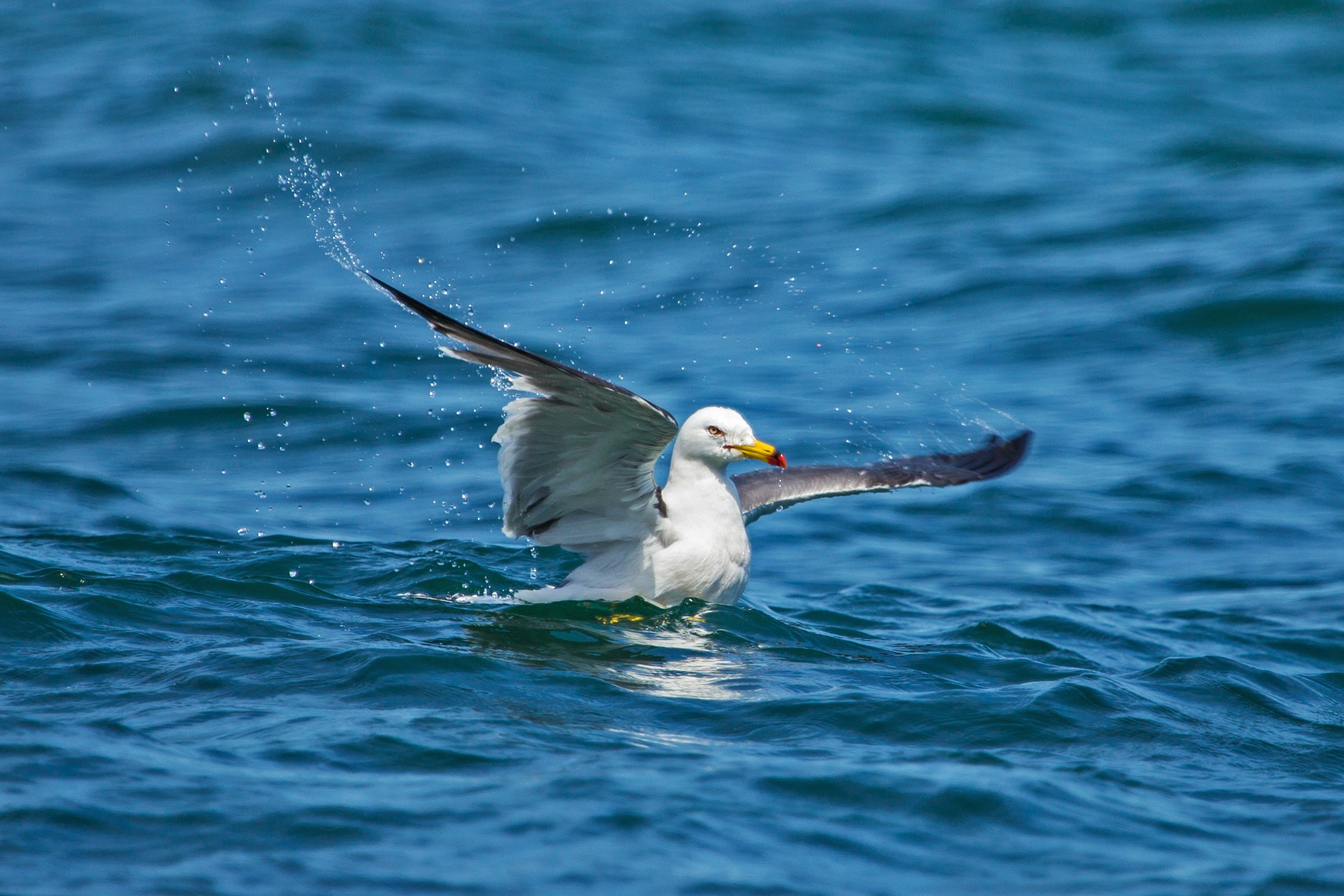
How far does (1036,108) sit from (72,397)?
11954mm

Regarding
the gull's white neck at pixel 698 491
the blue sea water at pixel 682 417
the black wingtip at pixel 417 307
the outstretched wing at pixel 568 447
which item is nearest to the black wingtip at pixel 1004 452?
the blue sea water at pixel 682 417

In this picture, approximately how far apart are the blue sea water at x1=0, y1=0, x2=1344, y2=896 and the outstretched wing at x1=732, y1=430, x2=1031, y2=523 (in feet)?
1.84

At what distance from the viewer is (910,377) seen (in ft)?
38.6

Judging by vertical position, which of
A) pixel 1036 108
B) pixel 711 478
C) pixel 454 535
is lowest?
pixel 454 535

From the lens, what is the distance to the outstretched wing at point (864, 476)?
8047 mm

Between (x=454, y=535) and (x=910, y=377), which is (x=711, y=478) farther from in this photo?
(x=910, y=377)

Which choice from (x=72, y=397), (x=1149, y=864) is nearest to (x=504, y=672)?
(x=1149, y=864)

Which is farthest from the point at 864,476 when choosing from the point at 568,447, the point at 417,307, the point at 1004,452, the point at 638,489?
the point at 417,307

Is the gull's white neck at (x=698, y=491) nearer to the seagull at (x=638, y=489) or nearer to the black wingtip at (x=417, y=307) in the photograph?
the seagull at (x=638, y=489)

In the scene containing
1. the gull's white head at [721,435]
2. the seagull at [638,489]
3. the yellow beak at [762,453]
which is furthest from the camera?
A: the gull's white head at [721,435]

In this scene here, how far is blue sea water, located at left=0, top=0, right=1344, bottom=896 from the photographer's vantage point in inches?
200

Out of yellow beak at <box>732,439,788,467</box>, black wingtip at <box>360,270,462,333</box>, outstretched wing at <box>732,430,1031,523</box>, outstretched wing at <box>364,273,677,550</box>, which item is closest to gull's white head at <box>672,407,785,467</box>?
yellow beak at <box>732,439,788,467</box>

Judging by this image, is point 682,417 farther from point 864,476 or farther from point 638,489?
point 638,489

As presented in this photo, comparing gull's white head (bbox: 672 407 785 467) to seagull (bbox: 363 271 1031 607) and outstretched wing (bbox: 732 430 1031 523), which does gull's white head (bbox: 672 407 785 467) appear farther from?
outstretched wing (bbox: 732 430 1031 523)
